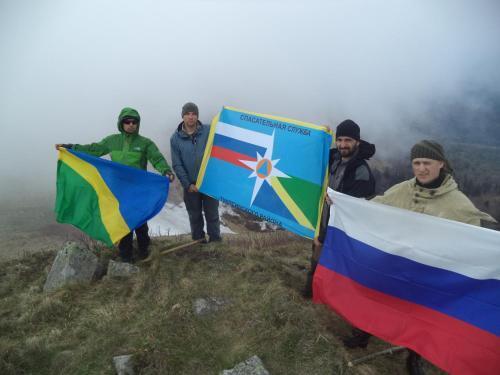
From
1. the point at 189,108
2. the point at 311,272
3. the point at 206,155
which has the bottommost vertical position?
the point at 311,272

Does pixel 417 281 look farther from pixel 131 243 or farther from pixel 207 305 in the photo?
pixel 131 243

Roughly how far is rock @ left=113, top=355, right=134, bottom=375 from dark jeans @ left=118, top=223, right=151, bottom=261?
3.06m

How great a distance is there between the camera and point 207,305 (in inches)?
223

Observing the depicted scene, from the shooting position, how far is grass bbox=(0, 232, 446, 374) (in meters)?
4.46

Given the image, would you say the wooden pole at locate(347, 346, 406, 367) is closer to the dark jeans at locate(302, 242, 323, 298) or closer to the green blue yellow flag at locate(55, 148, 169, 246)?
the dark jeans at locate(302, 242, 323, 298)

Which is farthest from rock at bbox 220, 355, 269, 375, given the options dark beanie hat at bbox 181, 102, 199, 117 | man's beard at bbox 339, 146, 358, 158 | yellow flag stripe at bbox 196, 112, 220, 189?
dark beanie hat at bbox 181, 102, 199, 117

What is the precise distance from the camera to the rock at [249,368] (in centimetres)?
423

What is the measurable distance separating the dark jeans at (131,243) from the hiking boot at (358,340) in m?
4.66

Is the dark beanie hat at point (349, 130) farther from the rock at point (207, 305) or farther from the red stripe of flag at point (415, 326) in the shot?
the rock at point (207, 305)

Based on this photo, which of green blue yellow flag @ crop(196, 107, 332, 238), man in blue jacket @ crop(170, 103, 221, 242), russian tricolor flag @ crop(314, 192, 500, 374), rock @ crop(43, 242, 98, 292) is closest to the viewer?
russian tricolor flag @ crop(314, 192, 500, 374)

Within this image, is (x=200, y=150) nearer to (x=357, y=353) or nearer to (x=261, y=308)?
(x=261, y=308)

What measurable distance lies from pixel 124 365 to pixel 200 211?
4133 mm

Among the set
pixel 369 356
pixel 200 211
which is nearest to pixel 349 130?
pixel 369 356

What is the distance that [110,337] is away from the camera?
4875 mm
